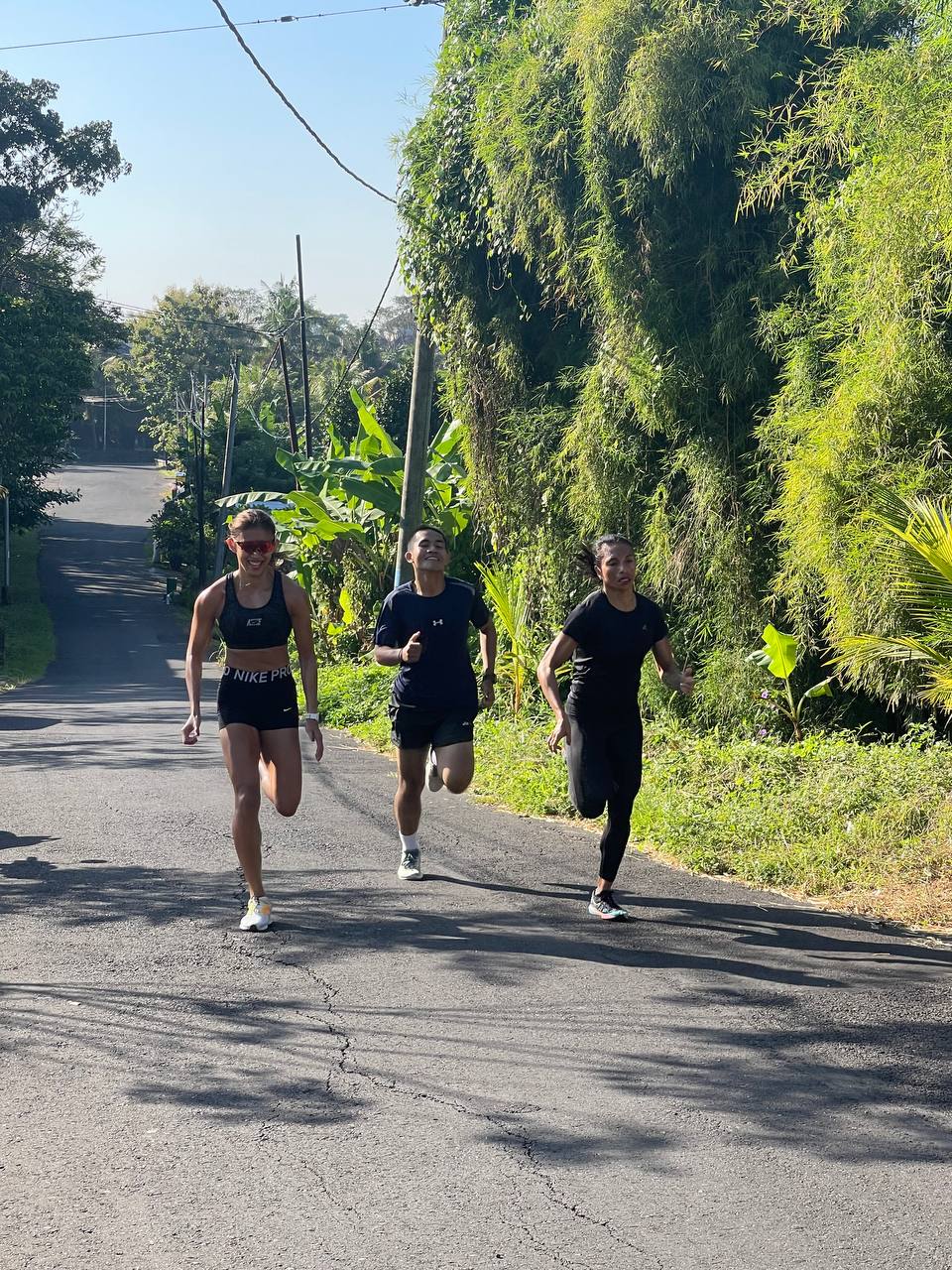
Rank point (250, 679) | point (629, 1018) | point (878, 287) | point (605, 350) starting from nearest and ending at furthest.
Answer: point (629, 1018) → point (250, 679) → point (878, 287) → point (605, 350)

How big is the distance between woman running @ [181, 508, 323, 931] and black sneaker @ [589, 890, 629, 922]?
158 cm

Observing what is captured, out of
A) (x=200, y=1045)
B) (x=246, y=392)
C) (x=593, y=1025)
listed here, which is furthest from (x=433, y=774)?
(x=246, y=392)

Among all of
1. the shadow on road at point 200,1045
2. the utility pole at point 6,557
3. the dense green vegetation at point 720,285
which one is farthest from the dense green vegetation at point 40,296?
the shadow on road at point 200,1045

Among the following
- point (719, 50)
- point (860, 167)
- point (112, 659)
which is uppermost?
point (719, 50)

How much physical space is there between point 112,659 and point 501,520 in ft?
87.7

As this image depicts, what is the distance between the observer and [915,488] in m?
9.05

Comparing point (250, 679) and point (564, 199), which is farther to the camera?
point (564, 199)

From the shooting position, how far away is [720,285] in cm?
1178

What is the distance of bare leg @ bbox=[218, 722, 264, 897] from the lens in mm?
6973

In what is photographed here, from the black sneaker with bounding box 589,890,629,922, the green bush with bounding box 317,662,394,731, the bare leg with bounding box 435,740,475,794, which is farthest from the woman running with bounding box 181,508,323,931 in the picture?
the green bush with bounding box 317,662,394,731

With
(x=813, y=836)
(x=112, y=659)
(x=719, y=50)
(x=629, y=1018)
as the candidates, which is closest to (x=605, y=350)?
(x=719, y=50)

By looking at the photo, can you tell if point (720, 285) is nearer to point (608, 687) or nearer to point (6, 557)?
point (608, 687)

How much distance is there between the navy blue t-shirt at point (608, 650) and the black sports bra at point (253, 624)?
1.44 m

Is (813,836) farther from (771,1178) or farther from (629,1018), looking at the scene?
(771,1178)
